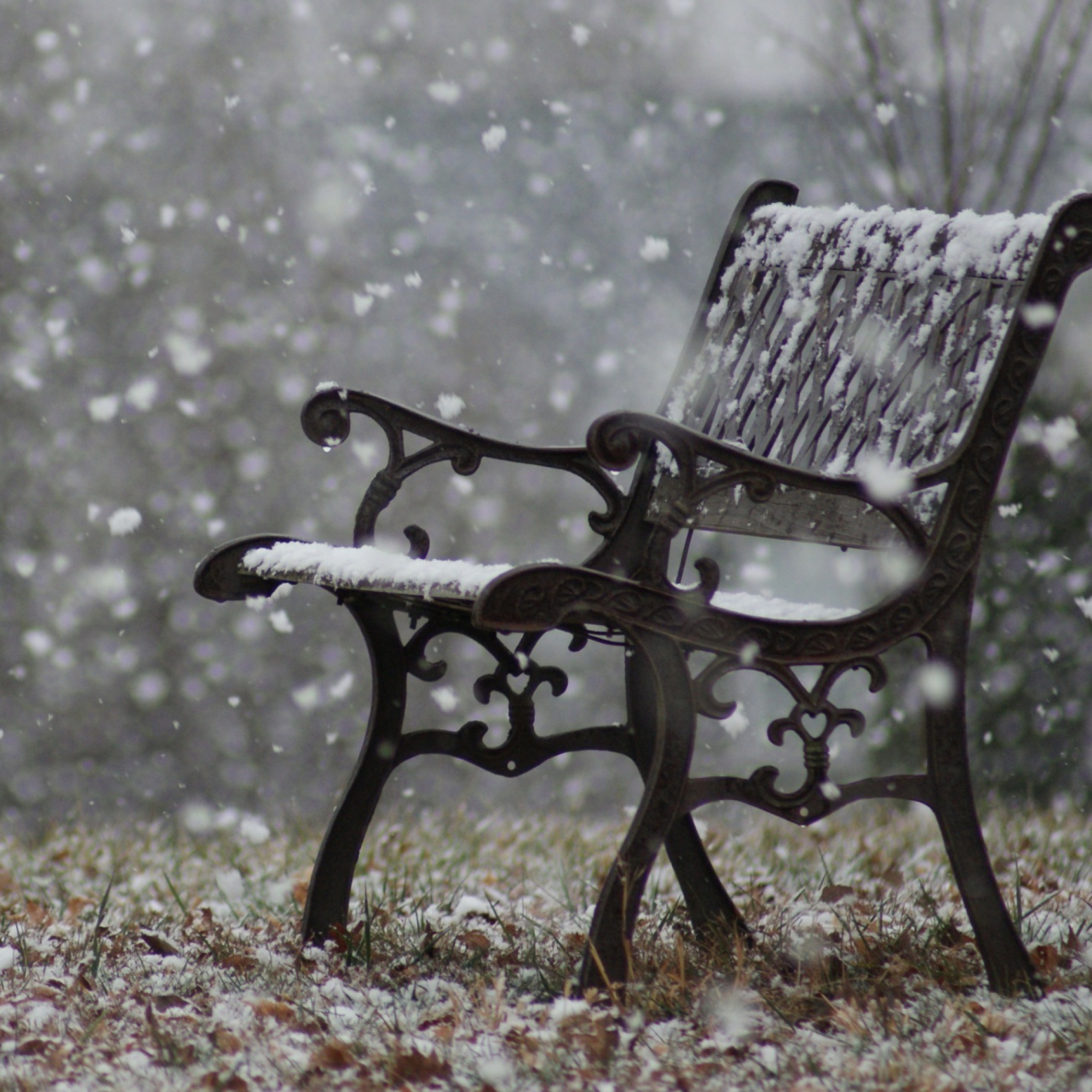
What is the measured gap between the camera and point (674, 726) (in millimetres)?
1555

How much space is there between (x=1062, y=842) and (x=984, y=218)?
1808 mm

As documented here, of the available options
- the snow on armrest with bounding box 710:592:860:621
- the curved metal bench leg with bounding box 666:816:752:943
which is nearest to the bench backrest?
the snow on armrest with bounding box 710:592:860:621

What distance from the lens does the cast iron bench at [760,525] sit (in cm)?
155

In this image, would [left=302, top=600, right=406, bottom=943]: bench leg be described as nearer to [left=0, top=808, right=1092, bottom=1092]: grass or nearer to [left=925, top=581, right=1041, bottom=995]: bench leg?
[left=0, top=808, right=1092, bottom=1092]: grass

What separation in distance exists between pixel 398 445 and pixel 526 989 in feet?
2.79

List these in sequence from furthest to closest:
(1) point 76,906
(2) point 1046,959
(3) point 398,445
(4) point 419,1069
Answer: (1) point 76,906
(3) point 398,445
(2) point 1046,959
(4) point 419,1069

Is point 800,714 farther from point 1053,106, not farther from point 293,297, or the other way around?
point 293,297

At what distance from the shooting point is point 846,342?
205cm

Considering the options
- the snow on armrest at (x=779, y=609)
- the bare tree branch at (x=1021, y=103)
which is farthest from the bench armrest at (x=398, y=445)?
the bare tree branch at (x=1021, y=103)

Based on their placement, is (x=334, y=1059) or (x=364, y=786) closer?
(x=334, y=1059)

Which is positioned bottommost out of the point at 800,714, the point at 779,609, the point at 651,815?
the point at 651,815

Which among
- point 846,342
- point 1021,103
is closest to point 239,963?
point 846,342

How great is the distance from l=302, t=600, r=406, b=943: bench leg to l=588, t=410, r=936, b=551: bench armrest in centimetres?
58

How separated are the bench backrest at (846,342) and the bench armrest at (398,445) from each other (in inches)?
8.2
